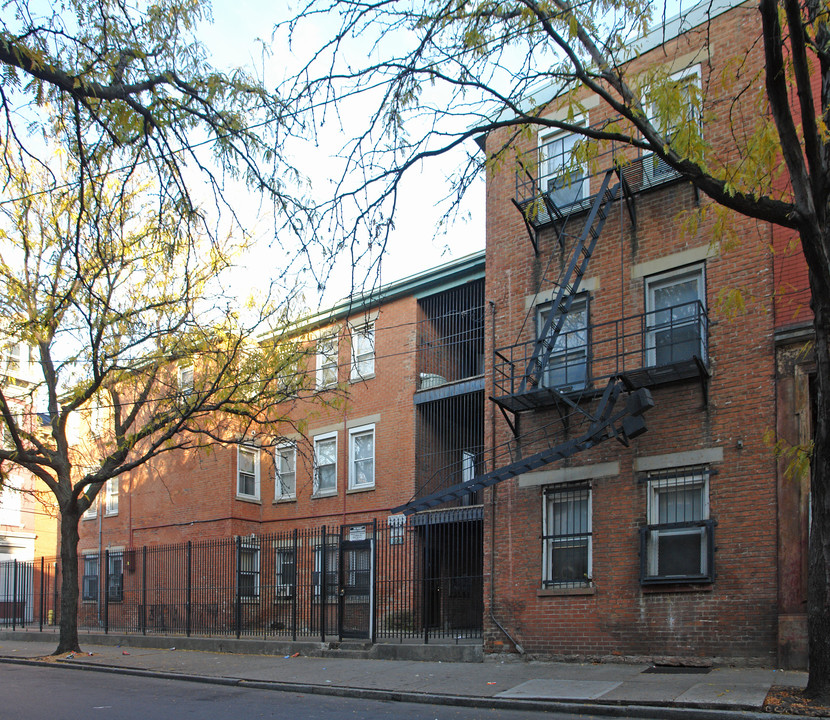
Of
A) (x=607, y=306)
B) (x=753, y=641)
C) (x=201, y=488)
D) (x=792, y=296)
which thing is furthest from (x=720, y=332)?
(x=201, y=488)

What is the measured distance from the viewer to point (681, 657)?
12.7 m

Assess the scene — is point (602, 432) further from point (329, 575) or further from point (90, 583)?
point (90, 583)

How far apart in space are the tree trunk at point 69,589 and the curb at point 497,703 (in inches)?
149

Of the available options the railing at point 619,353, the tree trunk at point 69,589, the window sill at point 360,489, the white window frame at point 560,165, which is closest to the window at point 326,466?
the window sill at point 360,489

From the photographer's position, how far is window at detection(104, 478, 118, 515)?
2923 centimetres

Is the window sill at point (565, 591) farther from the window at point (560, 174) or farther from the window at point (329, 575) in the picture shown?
the window at point (560, 174)

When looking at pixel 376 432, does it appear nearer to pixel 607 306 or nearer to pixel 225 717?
pixel 607 306

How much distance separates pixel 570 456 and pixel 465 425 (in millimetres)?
7231

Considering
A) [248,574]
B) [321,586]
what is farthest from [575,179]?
[248,574]

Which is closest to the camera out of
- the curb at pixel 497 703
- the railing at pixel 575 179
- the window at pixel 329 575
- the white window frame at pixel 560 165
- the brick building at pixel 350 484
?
the curb at pixel 497 703

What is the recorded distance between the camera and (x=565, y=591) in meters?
14.1

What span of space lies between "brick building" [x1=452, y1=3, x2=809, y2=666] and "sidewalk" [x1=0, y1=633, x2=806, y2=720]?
0.81m

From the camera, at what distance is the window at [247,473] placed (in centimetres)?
2556

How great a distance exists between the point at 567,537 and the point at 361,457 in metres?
9.84
